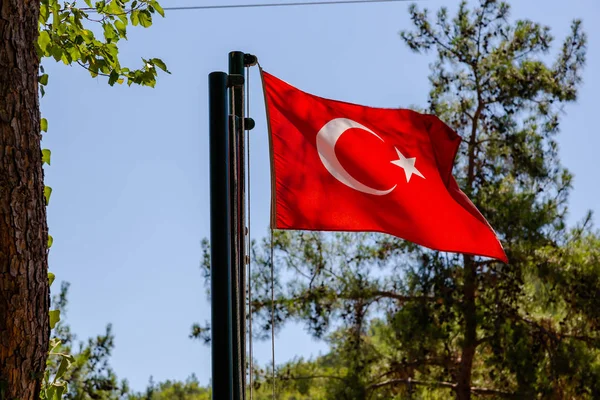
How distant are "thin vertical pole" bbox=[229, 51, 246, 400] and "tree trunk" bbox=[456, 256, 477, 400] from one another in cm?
667

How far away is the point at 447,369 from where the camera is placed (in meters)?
9.53

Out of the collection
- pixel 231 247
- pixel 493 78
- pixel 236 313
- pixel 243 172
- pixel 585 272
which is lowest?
pixel 236 313

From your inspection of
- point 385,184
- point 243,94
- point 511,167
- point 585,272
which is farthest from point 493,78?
point 243,94

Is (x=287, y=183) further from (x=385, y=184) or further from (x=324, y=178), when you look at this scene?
(x=385, y=184)

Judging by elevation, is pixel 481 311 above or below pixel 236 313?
above

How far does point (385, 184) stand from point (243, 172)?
1087 mm

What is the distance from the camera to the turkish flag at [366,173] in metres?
3.54

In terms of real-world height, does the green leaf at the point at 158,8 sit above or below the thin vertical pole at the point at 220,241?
above

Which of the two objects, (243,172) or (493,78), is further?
(493,78)

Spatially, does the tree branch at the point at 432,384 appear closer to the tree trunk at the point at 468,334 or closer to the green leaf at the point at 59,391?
the tree trunk at the point at 468,334

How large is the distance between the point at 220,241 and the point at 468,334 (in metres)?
6.90

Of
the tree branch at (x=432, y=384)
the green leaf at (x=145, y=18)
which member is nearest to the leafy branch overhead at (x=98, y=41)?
the green leaf at (x=145, y=18)

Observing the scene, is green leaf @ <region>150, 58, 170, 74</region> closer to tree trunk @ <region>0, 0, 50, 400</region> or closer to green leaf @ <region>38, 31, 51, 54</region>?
Answer: green leaf @ <region>38, 31, 51, 54</region>

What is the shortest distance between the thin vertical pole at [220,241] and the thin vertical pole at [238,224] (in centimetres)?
4
